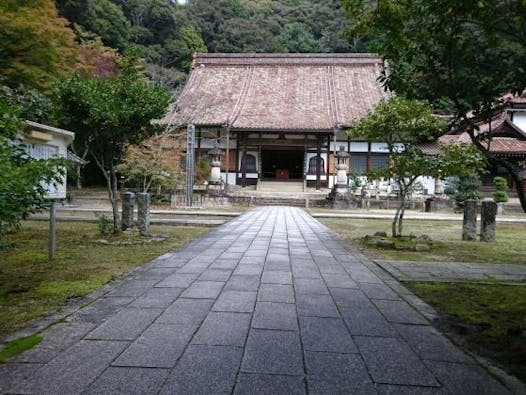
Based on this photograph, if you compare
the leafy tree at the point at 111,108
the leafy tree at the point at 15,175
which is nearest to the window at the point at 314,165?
the leafy tree at the point at 111,108

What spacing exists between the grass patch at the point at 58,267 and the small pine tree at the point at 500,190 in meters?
18.0

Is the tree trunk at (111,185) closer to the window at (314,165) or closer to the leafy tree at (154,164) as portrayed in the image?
the leafy tree at (154,164)

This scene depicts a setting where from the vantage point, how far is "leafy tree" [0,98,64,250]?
11.2 feet

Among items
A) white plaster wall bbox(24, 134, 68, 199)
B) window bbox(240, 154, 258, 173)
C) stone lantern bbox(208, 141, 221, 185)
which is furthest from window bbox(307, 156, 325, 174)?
white plaster wall bbox(24, 134, 68, 199)

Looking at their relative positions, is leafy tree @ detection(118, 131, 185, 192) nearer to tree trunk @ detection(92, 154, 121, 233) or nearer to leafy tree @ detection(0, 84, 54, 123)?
leafy tree @ detection(0, 84, 54, 123)

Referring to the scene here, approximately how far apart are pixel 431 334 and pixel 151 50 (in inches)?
1551

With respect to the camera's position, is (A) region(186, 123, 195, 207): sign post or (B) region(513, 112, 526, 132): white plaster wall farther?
(B) region(513, 112, 526, 132): white plaster wall

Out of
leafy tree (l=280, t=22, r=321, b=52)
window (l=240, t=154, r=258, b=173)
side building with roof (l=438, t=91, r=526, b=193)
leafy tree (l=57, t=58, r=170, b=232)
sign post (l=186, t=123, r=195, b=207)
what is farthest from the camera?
leafy tree (l=280, t=22, r=321, b=52)

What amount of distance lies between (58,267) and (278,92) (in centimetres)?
2389

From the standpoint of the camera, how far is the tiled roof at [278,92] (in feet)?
81.5

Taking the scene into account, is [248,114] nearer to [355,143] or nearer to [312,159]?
[312,159]

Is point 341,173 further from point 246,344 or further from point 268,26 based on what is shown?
point 268,26

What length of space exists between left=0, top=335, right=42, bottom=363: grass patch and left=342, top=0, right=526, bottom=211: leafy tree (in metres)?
3.31

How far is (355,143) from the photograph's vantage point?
25016 mm
